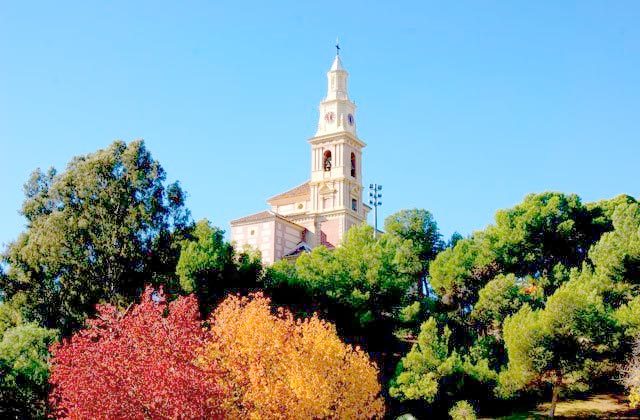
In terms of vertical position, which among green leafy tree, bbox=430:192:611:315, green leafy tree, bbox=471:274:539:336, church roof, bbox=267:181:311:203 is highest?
church roof, bbox=267:181:311:203

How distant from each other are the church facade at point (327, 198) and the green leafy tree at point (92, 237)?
2828 centimetres

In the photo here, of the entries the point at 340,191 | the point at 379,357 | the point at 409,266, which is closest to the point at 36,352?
the point at 379,357

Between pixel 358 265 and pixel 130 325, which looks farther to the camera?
pixel 358 265

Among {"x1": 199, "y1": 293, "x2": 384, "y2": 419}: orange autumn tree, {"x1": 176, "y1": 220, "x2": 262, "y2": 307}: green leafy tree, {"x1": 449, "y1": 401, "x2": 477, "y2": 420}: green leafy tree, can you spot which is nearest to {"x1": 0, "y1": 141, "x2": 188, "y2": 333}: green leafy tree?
{"x1": 176, "y1": 220, "x2": 262, "y2": 307}: green leafy tree

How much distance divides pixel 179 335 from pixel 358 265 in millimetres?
22524

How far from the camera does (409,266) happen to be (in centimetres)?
4766

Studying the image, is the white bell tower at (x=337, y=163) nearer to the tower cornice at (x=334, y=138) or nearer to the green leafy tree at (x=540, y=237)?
the tower cornice at (x=334, y=138)

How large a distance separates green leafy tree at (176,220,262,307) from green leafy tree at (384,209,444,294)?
15.9 meters

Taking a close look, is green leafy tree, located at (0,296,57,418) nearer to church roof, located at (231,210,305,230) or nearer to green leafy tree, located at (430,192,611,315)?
green leafy tree, located at (430,192,611,315)

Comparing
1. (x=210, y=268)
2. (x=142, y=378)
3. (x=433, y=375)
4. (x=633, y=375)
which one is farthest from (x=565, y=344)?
(x=142, y=378)

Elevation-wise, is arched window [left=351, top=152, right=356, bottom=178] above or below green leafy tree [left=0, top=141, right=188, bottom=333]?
above

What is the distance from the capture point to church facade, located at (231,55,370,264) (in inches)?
2525

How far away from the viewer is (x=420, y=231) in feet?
167

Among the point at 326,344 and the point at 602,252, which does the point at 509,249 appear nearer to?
the point at 602,252
